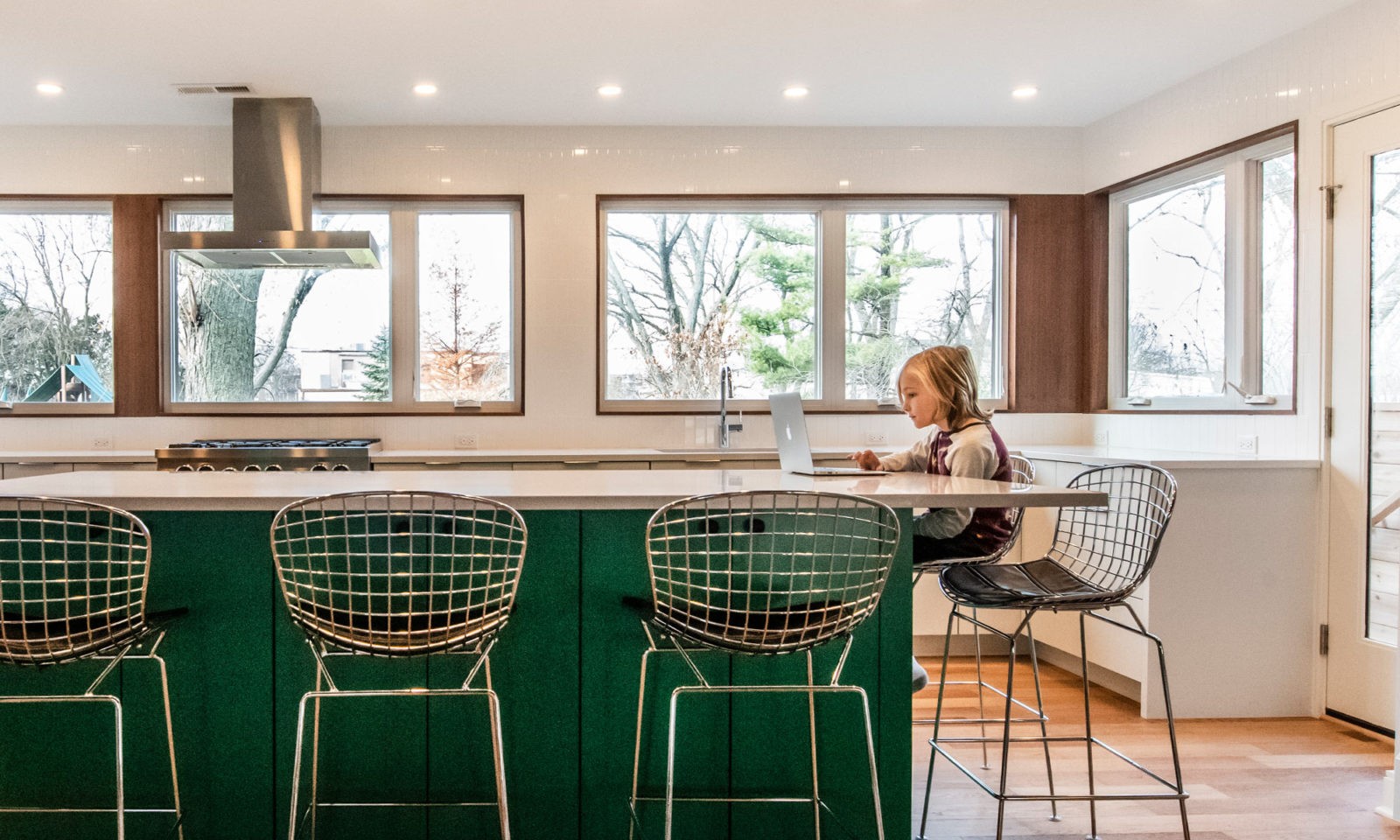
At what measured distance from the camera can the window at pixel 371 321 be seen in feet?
16.3

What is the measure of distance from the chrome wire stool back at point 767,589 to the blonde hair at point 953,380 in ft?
1.87

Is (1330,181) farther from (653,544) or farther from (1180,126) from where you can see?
(653,544)

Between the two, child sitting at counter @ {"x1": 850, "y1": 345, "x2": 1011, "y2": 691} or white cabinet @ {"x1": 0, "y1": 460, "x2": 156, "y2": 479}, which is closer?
child sitting at counter @ {"x1": 850, "y1": 345, "x2": 1011, "y2": 691}

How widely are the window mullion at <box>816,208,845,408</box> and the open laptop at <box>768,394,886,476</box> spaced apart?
215 cm

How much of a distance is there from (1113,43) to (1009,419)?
186cm

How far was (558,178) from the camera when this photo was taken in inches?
194

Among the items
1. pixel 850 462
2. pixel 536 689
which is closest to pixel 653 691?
pixel 536 689

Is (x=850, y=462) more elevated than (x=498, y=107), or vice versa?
(x=498, y=107)

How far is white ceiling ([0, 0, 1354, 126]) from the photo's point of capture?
3.51 m

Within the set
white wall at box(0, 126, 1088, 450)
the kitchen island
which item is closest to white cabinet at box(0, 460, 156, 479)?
white wall at box(0, 126, 1088, 450)

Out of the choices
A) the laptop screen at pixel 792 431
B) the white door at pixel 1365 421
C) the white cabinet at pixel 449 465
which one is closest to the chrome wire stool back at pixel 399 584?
the laptop screen at pixel 792 431

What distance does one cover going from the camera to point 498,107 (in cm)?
→ 462

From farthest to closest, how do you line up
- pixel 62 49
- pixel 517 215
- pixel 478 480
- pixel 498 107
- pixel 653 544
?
pixel 517 215
pixel 498 107
pixel 62 49
pixel 478 480
pixel 653 544

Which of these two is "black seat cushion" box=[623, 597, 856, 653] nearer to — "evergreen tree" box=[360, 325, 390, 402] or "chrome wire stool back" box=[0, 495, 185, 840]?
"chrome wire stool back" box=[0, 495, 185, 840]
